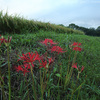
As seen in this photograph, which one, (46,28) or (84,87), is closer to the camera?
(84,87)

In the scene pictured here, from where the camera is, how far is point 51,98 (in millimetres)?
1441

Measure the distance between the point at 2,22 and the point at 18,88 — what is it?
142 inches

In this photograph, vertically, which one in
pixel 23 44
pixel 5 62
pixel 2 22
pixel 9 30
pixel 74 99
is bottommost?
pixel 74 99

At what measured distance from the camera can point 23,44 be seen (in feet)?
9.04

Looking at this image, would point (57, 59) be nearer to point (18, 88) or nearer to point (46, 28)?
point (18, 88)

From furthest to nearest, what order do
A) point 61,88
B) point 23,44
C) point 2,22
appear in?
point 2,22, point 23,44, point 61,88

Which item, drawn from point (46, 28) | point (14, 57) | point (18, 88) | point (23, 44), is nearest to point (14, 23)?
point (46, 28)

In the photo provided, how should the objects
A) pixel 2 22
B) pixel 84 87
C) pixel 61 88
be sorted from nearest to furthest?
pixel 61 88 < pixel 84 87 < pixel 2 22

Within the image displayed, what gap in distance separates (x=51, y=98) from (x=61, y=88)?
0.82 ft

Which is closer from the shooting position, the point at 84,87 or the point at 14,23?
the point at 84,87

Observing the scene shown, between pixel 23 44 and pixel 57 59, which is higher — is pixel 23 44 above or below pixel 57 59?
above

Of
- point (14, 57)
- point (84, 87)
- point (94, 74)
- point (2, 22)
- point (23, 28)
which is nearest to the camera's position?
point (84, 87)

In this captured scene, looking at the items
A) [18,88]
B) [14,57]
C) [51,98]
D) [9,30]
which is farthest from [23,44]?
[9,30]

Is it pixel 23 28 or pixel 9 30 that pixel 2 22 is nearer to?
pixel 9 30
